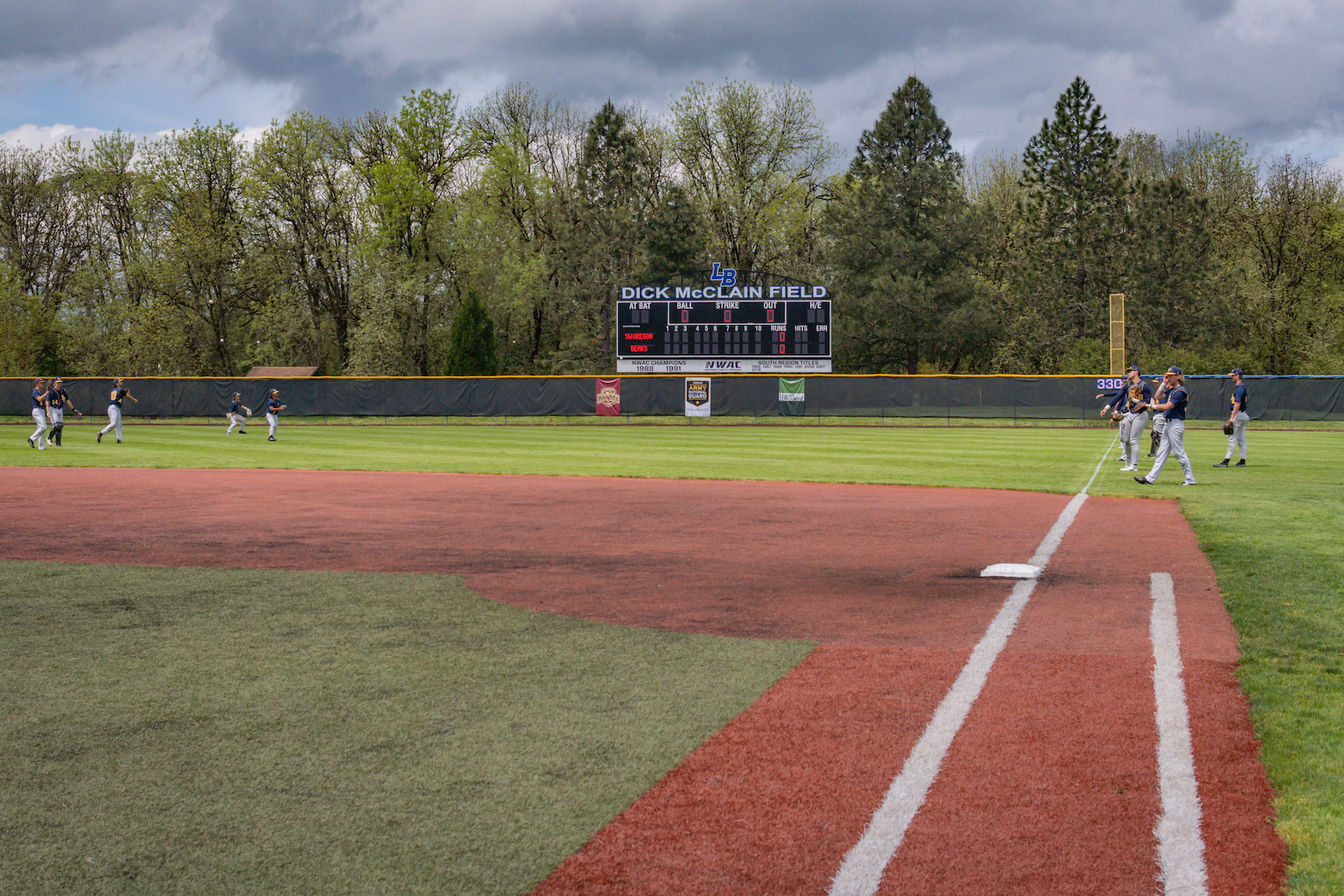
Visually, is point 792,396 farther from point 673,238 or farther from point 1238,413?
point 1238,413

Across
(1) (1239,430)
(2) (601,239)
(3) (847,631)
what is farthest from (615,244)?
(3) (847,631)

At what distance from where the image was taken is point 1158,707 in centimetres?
497

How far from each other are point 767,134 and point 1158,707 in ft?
187

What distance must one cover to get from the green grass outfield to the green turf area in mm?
13

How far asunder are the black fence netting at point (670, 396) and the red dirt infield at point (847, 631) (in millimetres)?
24376

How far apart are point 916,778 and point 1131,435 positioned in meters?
15.9

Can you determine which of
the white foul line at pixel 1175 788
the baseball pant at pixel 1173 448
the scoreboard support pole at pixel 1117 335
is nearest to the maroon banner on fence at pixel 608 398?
the scoreboard support pole at pixel 1117 335

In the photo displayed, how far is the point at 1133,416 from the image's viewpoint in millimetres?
18109

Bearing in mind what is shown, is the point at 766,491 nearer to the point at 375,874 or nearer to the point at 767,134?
the point at 375,874

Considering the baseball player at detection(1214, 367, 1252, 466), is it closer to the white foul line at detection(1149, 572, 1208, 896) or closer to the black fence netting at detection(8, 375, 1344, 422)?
the white foul line at detection(1149, 572, 1208, 896)

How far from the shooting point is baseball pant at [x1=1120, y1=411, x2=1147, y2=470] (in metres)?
18.1

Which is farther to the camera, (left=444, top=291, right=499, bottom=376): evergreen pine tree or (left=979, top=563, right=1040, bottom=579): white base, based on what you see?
(left=444, top=291, right=499, bottom=376): evergreen pine tree

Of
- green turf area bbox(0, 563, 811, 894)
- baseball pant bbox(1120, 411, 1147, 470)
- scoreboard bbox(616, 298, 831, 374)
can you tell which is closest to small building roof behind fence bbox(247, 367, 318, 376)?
scoreboard bbox(616, 298, 831, 374)

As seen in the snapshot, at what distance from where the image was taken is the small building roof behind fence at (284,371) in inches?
2151
